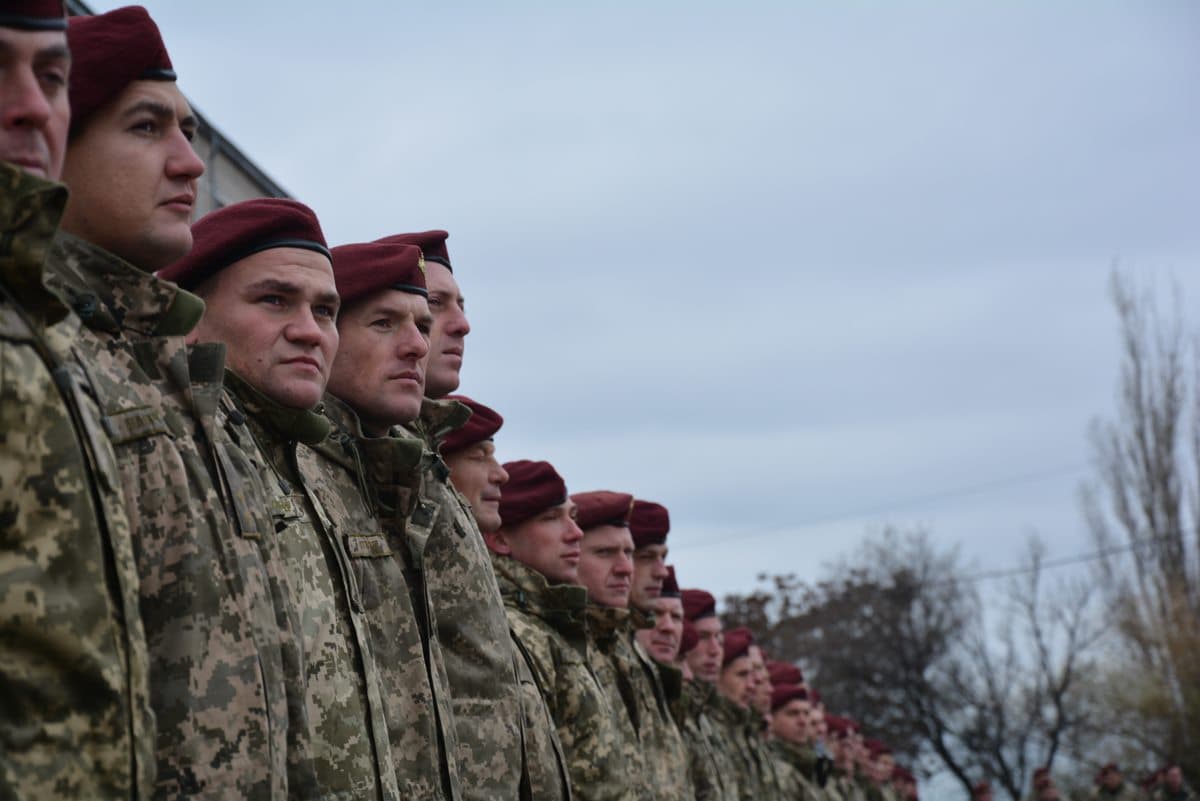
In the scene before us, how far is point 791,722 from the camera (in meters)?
17.2

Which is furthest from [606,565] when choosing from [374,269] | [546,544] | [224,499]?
[224,499]

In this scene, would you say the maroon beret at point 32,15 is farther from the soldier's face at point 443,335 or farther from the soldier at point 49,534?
the soldier's face at point 443,335

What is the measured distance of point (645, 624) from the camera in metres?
9.69

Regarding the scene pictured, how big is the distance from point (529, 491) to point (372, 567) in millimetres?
2943

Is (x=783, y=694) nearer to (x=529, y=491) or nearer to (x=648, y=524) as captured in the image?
(x=648, y=524)

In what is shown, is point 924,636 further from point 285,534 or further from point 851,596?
point 285,534

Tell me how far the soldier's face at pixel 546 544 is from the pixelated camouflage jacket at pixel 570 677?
0.14 m

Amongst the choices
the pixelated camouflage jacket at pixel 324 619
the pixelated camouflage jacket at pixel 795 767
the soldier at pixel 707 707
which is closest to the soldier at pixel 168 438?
the pixelated camouflage jacket at pixel 324 619

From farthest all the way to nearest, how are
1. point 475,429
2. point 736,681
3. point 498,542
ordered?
point 736,681
point 498,542
point 475,429

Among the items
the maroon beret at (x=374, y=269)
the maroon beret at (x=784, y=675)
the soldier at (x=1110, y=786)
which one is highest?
the maroon beret at (x=784, y=675)

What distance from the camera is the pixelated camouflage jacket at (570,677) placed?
686cm

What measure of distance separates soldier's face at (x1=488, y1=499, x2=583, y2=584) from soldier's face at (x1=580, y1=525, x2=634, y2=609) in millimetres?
1064

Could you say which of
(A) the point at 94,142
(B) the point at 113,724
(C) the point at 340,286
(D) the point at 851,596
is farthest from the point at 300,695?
(D) the point at 851,596

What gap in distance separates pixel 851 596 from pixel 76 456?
135 ft
